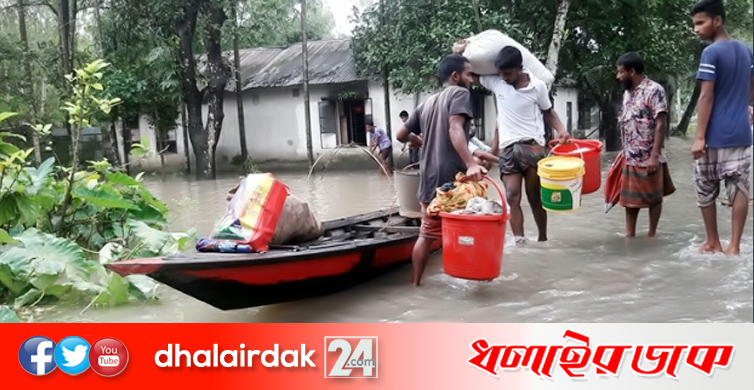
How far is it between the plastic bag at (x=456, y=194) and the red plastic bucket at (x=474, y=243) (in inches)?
7.1

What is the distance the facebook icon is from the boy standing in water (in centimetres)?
222

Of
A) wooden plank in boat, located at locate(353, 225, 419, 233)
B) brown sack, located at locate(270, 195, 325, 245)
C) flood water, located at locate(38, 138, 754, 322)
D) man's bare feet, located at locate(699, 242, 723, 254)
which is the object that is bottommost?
flood water, located at locate(38, 138, 754, 322)

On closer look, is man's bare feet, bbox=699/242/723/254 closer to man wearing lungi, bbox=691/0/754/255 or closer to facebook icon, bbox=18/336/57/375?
man wearing lungi, bbox=691/0/754/255

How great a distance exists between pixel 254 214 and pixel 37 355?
130 cm

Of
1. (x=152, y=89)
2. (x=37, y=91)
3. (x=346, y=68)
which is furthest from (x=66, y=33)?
(x=346, y=68)

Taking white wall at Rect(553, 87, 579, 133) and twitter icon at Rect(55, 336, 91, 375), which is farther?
white wall at Rect(553, 87, 579, 133)

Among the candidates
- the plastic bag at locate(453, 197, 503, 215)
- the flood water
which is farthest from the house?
the plastic bag at locate(453, 197, 503, 215)

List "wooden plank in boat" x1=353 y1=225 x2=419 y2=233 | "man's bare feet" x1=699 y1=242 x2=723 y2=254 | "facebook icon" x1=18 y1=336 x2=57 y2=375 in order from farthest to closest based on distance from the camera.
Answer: "wooden plank in boat" x1=353 y1=225 x2=419 y2=233 → "man's bare feet" x1=699 y1=242 x2=723 y2=254 → "facebook icon" x1=18 y1=336 x2=57 y2=375

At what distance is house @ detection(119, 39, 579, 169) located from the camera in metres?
16.1

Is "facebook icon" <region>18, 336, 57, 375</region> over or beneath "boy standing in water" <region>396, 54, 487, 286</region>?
beneath

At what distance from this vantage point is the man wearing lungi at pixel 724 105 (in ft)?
12.0

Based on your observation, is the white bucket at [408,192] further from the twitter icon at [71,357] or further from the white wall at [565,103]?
the white wall at [565,103]

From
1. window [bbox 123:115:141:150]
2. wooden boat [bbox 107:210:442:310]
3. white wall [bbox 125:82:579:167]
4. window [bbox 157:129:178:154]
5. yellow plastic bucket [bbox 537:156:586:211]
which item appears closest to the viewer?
wooden boat [bbox 107:210:442:310]

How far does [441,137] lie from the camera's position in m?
3.84
